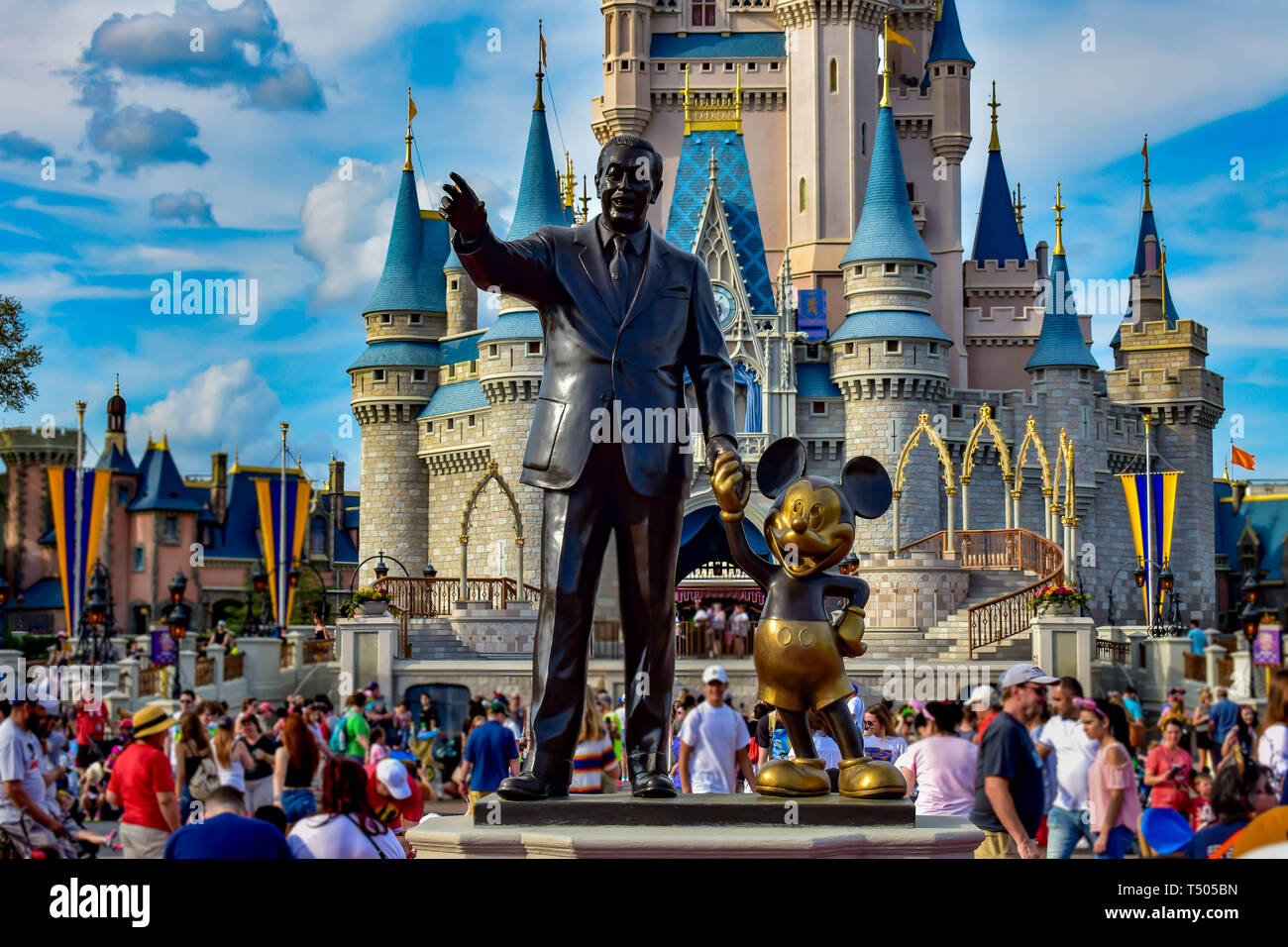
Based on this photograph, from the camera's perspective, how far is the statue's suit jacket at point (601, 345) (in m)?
5.38

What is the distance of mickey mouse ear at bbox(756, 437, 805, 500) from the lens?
218 inches

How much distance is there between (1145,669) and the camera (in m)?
24.1

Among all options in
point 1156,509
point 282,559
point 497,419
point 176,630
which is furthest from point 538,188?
point 176,630

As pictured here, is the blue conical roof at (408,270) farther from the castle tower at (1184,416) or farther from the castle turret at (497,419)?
the castle tower at (1184,416)

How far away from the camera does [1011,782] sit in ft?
19.0

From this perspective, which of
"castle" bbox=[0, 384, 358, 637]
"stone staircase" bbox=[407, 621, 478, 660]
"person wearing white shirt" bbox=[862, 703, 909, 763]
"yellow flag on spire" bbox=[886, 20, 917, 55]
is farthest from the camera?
"castle" bbox=[0, 384, 358, 637]

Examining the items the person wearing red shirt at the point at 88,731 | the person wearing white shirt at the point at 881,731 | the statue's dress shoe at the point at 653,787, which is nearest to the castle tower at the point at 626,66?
the person wearing red shirt at the point at 88,731

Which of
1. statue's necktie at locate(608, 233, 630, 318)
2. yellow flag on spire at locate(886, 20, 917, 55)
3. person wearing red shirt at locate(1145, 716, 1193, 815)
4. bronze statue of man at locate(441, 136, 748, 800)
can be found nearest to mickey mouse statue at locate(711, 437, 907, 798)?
bronze statue of man at locate(441, 136, 748, 800)

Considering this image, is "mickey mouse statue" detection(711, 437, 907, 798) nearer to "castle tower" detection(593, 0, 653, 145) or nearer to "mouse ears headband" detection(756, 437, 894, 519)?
"mouse ears headband" detection(756, 437, 894, 519)

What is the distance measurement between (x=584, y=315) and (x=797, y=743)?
5.00 feet

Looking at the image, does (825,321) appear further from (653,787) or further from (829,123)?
(653,787)

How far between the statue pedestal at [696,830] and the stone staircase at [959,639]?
1945cm

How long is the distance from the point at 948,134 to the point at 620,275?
39855 mm

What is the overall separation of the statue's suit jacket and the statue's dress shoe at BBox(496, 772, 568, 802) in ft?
2.98
